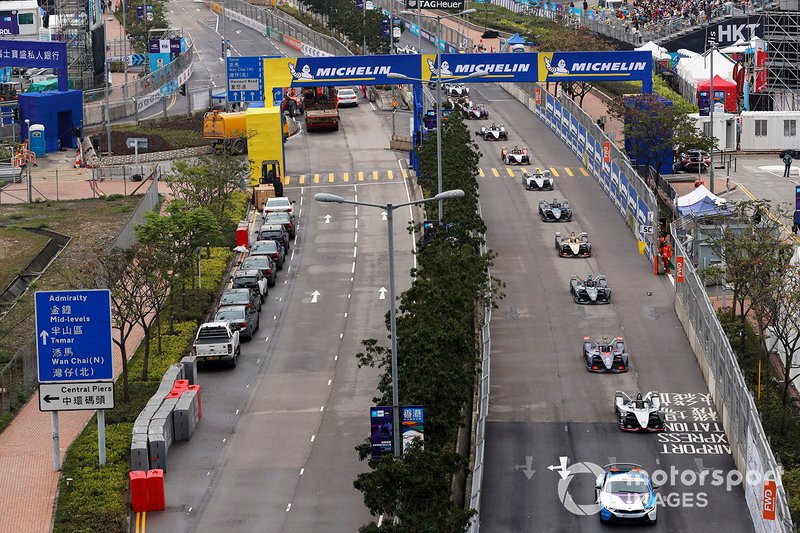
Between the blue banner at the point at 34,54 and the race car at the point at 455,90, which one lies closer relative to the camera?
the blue banner at the point at 34,54

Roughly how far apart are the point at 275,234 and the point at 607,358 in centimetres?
2405

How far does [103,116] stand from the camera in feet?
385

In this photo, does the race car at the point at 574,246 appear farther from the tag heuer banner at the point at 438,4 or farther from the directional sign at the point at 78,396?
the tag heuer banner at the point at 438,4

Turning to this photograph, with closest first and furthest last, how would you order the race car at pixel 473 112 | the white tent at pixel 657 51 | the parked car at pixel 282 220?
the parked car at pixel 282 220
the race car at pixel 473 112
the white tent at pixel 657 51

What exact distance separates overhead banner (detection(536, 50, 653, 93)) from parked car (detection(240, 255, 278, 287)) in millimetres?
27675

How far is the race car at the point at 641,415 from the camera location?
52.4 m

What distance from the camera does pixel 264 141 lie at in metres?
92.0

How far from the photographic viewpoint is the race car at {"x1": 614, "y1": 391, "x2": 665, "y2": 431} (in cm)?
5238

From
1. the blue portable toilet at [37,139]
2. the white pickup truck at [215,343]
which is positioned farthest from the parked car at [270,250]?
the blue portable toilet at [37,139]

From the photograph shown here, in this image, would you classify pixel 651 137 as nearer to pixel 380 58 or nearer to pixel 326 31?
pixel 380 58

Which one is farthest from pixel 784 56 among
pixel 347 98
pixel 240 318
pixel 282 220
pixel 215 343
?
pixel 215 343

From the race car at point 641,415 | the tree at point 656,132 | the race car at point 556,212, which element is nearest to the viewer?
the race car at point 641,415

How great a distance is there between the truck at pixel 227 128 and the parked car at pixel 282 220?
18845 mm

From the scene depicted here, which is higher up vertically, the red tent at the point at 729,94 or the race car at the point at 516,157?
the red tent at the point at 729,94
